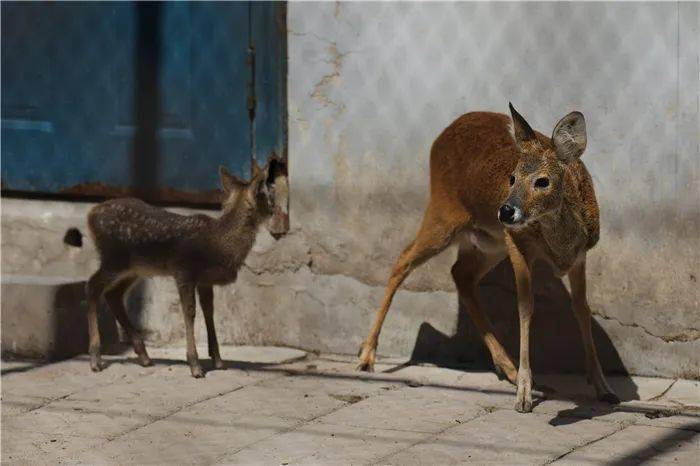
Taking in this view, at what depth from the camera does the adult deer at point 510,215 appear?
6.17 meters

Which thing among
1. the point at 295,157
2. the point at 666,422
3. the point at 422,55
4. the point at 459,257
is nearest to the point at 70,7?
the point at 295,157

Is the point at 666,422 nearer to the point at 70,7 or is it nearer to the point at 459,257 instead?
the point at 459,257

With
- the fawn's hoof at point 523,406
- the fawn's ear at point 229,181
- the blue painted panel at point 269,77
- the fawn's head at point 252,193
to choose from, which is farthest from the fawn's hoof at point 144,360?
the fawn's hoof at point 523,406

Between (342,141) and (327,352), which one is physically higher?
(342,141)

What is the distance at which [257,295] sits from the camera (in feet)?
26.1

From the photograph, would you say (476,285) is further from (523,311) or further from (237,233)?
(237,233)

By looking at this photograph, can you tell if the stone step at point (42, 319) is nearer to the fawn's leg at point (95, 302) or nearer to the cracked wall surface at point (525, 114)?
the fawn's leg at point (95, 302)

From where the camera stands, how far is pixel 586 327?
6770 mm

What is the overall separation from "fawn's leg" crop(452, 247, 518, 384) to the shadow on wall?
15 centimetres

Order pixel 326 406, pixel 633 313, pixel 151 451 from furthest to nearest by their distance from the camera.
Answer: pixel 633 313 < pixel 326 406 < pixel 151 451

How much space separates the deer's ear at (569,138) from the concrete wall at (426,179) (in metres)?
0.92

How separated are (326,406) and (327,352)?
1260mm

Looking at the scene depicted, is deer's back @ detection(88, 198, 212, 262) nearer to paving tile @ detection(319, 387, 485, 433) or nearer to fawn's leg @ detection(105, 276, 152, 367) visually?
fawn's leg @ detection(105, 276, 152, 367)

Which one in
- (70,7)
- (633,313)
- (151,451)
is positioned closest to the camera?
(151,451)
